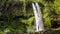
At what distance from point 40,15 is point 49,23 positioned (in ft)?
1.31

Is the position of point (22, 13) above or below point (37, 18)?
above

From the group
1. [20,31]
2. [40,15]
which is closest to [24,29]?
[20,31]

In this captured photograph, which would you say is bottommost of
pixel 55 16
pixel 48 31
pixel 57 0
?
pixel 48 31

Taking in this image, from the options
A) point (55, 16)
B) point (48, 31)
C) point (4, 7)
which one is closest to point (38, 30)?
point (48, 31)

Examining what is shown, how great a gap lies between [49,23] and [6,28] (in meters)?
1.43

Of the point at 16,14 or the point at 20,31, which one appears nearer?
the point at 20,31

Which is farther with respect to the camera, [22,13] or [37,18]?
[22,13]

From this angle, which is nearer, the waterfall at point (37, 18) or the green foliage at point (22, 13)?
the waterfall at point (37, 18)

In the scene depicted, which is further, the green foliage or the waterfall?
the green foliage

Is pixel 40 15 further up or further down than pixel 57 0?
further down

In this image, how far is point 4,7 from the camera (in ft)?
25.7

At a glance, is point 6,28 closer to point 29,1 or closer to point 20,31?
point 20,31

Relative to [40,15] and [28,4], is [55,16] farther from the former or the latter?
[28,4]

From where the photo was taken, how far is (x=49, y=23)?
761 centimetres
